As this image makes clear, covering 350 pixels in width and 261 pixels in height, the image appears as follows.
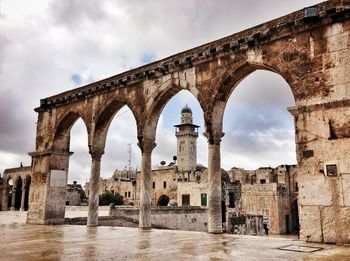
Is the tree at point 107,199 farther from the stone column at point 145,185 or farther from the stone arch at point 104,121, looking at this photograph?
the stone column at point 145,185

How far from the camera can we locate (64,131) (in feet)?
54.5

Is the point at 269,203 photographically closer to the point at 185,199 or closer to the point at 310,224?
the point at 185,199

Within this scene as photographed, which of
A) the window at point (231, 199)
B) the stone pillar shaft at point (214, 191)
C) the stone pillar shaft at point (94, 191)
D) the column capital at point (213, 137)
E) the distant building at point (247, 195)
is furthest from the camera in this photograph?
the window at point (231, 199)

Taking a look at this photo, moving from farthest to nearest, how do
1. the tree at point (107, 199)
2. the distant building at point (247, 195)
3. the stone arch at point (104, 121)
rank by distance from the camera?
1. the tree at point (107, 199)
2. the distant building at point (247, 195)
3. the stone arch at point (104, 121)

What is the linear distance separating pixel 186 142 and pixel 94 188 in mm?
43649

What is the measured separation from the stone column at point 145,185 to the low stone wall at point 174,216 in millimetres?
11502

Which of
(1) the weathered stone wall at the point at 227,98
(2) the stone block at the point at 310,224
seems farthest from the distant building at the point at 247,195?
(2) the stone block at the point at 310,224

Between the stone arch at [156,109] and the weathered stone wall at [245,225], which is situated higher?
the stone arch at [156,109]

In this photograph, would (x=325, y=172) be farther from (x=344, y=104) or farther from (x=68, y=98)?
(x=68, y=98)

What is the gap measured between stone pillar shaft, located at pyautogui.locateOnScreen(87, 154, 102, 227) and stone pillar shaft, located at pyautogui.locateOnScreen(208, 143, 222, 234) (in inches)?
216

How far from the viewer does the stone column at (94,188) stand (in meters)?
14.1

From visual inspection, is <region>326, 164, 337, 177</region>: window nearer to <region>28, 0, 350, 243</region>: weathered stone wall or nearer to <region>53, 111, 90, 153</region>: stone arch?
<region>28, 0, 350, 243</region>: weathered stone wall

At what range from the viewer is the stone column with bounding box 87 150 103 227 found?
14078 millimetres

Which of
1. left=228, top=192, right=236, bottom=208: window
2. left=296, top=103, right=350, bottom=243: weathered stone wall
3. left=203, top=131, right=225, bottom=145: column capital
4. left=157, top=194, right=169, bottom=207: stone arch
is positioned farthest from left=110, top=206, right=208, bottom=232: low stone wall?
left=157, top=194, right=169, bottom=207: stone arch
